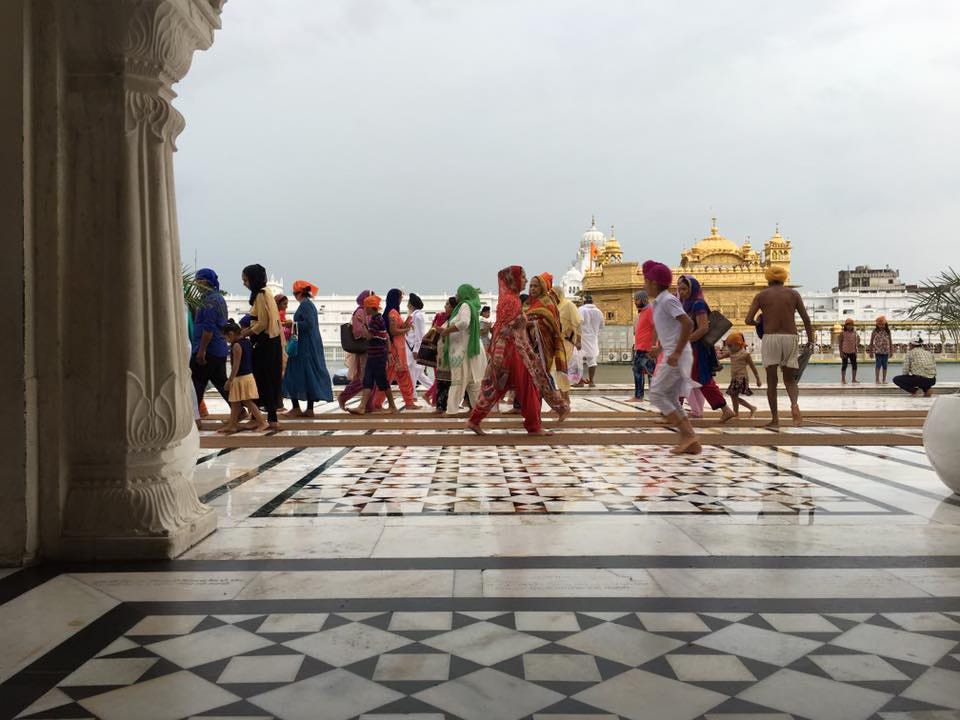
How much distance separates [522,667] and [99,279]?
1.74m

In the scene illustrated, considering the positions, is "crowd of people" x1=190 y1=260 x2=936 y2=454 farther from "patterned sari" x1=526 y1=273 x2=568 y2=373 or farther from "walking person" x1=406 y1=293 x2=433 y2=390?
"walking person" x1=406 y1=293 x2=433 y2=390

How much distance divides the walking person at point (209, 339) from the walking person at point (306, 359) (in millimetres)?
856

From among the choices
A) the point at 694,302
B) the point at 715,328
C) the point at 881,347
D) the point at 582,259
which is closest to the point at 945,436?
the point at 694,302

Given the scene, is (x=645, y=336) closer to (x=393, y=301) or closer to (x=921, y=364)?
(x=393, y=301)

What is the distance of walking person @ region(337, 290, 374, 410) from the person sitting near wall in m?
6.58

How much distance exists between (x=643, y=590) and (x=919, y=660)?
26.4 inches

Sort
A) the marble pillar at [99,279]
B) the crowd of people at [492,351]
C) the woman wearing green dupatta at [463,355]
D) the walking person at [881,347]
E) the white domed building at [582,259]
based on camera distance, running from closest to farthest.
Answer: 1. the marble pillar at [99,279]
2. the crowd of people at [492,351]
3. the woman wearing green dupatta at [463,355]
4. the walking person at [881,347]
5. the white domed building at [582,259]

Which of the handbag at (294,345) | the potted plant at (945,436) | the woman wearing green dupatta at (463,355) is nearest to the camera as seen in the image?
the potted plant at (945,436)

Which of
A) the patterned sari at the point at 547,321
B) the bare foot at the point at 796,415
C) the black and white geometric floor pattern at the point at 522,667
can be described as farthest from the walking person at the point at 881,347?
the black and white geometric floor pattern at the point at 522,667

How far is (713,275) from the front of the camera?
2755 cm

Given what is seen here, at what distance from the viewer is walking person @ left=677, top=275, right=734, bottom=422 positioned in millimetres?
5275

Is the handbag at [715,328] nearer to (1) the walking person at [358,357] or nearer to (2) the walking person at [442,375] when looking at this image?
(2) the walking person at [442,375]

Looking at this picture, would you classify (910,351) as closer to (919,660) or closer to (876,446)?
(876,446)

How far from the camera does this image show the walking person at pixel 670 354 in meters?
4.48
